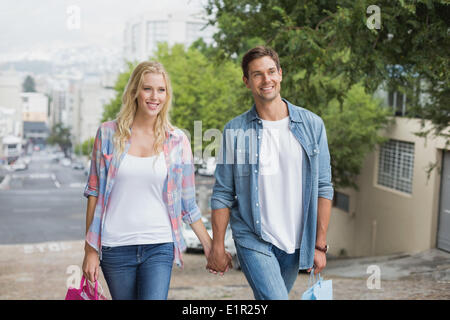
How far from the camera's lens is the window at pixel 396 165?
20.9 meters

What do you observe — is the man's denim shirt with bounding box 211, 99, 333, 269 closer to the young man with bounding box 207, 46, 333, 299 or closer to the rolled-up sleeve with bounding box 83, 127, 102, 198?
the young man with bounding box 207, 46, 333, 299

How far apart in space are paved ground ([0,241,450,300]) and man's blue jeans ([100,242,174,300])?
1.58 metres

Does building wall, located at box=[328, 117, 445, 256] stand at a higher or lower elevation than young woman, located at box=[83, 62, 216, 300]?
lower

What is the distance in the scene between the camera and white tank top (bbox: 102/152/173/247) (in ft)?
10.7

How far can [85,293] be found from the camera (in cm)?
332

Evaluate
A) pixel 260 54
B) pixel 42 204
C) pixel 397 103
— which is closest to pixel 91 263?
pixel 260 54

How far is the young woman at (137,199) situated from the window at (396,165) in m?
18.6

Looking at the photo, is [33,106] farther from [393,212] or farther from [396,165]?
[393,212]

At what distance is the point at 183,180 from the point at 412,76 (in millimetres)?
5529

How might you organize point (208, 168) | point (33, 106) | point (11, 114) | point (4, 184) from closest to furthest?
point (208, 168)
point (11, 114)
point (33, 106)
point (4, 184)

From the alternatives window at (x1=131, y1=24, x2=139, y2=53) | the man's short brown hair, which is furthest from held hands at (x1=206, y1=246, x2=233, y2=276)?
window at (x1=131, y1=24, x2=139, y2=53)

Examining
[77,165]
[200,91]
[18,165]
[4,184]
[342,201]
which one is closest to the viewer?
[200,91]

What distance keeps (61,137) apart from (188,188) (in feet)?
145

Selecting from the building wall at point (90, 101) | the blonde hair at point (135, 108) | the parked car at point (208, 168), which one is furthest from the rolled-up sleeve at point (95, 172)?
the building wall at point (90, 101)
